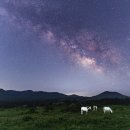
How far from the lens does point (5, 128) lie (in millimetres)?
33125

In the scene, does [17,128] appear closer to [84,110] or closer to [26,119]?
[26,119]

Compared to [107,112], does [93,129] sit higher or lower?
lower

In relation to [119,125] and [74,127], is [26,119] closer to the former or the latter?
[74,127]

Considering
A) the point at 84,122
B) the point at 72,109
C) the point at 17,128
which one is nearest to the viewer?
the point at 17,128

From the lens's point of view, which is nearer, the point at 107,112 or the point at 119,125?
the point at 119,125

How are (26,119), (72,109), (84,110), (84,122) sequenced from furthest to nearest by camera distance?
(72,109) → (84,110) → (26,119) → (84,122)

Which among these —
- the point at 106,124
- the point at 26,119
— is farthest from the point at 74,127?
the point at 26,119

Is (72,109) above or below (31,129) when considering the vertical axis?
above

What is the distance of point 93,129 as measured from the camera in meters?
30.4

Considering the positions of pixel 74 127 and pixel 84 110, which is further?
pixel 84 110

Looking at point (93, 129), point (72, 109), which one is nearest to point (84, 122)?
point (93, 129)

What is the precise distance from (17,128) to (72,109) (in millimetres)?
24258

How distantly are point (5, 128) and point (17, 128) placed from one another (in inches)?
56.1

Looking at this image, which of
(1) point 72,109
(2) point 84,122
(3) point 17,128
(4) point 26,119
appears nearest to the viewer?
(3) point 17,128
